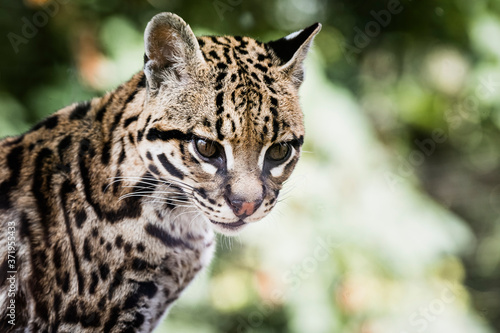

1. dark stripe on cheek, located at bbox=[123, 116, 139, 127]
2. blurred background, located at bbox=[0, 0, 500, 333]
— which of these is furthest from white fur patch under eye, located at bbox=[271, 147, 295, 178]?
blurred background, located at bbox=[0, 0, 500, 333]

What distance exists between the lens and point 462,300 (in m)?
4.46

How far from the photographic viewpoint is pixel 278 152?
207 centimetres

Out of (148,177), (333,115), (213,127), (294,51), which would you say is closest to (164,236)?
(148,177)

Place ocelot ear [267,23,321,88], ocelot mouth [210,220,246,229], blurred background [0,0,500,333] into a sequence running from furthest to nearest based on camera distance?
blurred background [0,0,500,333]
ocelot ear [267,23,321,88]
ocelot mouth [210,220,246,229]

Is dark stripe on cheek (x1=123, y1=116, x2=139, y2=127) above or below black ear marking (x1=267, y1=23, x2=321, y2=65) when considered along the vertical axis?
below

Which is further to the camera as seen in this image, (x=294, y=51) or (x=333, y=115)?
(x=333, y=115)

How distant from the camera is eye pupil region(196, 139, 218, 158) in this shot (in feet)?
6.45

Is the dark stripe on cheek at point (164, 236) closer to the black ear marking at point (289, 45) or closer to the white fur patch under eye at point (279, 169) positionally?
the white fur patch under eye at point (279, 169)

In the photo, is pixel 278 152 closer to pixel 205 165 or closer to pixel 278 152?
pixel 278 152

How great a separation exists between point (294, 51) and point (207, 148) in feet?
1.62

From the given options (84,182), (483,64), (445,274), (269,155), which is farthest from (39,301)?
(483,64)

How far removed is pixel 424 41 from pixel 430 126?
683 mm

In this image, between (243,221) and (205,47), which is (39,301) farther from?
(205,47)

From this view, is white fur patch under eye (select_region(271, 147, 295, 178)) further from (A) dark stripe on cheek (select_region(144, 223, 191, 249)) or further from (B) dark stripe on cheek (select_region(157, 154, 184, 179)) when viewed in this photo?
(A) dark stripe on cheek (select_region(144, 223, 191, 249))
